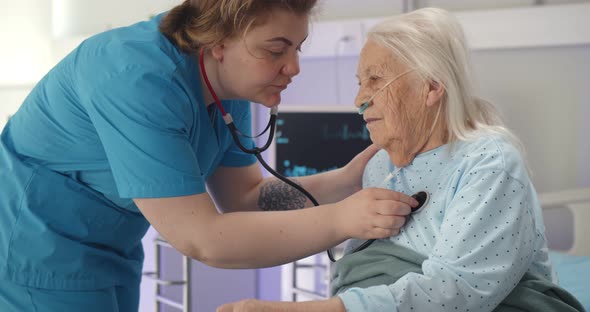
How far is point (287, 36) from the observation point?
1464 millimetres

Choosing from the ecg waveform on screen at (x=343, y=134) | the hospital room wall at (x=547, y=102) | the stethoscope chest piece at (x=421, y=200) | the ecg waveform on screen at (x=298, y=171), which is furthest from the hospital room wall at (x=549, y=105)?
the stethoscope chest piece at (x=421, y=200)

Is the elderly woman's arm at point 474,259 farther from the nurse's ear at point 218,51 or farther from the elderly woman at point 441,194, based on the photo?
the nurse's ear at point 218,51

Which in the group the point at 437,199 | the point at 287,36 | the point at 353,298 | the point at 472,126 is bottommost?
the point at 353,298

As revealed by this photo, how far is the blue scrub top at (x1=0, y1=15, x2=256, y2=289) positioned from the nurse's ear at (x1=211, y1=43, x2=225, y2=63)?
2.1 inches

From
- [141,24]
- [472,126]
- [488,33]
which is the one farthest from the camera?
[488,33]

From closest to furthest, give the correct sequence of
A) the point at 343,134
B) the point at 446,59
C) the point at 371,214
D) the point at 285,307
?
1. the point at 285,307
2. the point at 371,214
3. the point at 446,59
4. the point at 343,134

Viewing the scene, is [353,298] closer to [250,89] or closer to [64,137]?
[250,89]

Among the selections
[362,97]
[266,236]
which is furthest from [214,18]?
[266,236]

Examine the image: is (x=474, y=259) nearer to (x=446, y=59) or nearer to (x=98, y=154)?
(x=446, y=59)

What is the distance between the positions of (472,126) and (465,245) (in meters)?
0.32

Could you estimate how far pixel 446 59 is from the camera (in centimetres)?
143

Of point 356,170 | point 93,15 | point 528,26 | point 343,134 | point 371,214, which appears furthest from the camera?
point 93,15

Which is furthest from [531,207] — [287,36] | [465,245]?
[287,36]

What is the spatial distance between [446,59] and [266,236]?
1.66ft
